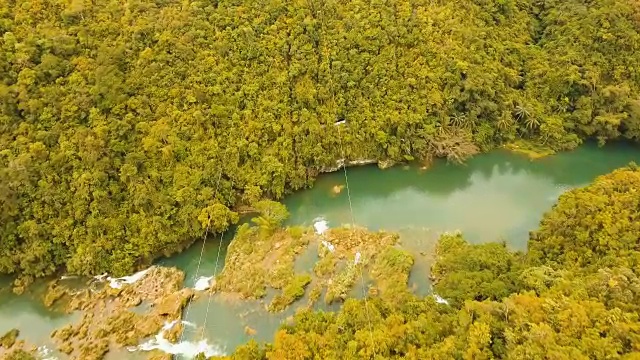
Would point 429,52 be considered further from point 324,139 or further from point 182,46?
point 182,46

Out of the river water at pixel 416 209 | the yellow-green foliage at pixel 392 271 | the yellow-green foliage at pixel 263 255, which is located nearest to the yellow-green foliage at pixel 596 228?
the river water at pixel 416 209

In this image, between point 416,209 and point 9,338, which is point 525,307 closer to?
point 416,209

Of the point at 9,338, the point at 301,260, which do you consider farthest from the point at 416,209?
the point at 9,338

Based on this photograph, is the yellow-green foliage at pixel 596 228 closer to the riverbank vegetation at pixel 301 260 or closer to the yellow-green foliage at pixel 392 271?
the yellow-green foliage at pixel 392 271

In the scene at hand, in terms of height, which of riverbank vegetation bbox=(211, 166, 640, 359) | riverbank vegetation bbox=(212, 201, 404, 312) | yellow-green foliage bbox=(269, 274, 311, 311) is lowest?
yellow-green foliage bbox=(269, 274, 311, 311)

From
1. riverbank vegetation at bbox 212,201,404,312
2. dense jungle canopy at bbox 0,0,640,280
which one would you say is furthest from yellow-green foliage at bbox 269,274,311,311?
dense jungle canopy at bbox 0,0,640,280

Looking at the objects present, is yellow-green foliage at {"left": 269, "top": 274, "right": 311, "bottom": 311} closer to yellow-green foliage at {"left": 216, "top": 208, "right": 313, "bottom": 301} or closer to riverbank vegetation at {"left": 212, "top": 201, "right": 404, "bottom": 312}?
riverbank vegetation at {"left": 212, "top": 201, "right": 404, "bottom": 312}
